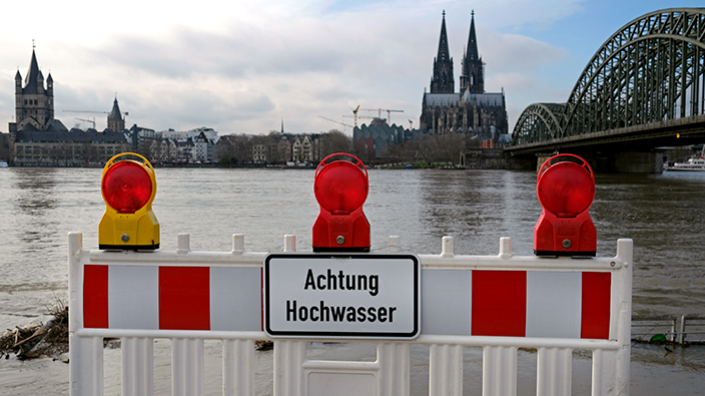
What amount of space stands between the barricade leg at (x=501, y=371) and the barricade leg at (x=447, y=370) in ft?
0.31

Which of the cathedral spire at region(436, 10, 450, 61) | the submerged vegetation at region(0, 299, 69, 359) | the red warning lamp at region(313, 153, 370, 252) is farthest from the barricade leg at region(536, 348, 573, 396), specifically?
the cathedral spire at region(436, 10, 450, 61)

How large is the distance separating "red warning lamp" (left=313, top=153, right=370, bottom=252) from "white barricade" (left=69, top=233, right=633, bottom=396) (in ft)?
0.45

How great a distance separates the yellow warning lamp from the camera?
7.38ft

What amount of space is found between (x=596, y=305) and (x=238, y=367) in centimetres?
131

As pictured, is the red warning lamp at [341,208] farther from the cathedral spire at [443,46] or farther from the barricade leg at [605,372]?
the cathedral spire at [443,46]

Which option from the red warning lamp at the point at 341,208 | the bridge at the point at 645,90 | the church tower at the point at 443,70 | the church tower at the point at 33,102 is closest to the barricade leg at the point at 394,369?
the red warning lamp at the point at 341,208

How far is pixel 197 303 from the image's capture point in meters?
2.27

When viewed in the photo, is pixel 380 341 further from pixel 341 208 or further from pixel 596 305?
pixel 596 305

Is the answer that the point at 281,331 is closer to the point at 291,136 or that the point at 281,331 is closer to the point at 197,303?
the point at 197,303

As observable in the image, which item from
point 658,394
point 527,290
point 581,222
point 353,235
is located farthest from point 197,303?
point 658,394

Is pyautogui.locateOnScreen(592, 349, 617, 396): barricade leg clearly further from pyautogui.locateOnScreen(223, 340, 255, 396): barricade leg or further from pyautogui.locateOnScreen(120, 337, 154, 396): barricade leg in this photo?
pyautogui.locateOnScreen(120, 337, 154, 396): barricade leg

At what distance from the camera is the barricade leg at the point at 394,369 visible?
2.21 meters

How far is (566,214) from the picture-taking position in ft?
7.17

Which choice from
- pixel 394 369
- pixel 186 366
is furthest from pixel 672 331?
pixel 186 366
